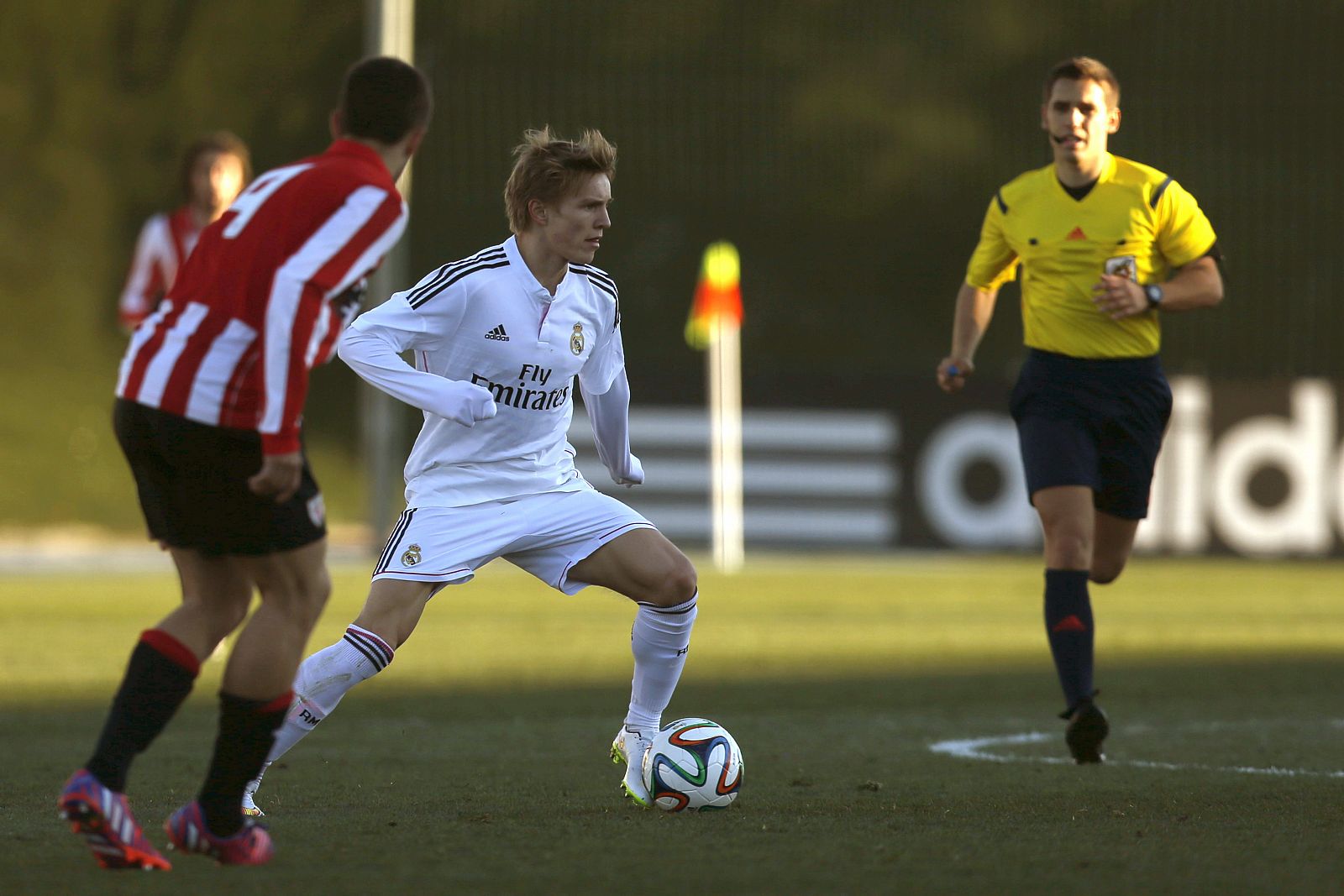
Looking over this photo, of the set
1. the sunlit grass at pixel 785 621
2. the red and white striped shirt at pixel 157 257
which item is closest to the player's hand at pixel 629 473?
the sunlit grass at pixel 785 621

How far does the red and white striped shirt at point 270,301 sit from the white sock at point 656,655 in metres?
1.66

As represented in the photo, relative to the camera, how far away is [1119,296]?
22.6 feet

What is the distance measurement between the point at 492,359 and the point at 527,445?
0.26 metres

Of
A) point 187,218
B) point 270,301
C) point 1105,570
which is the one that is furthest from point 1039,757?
point 187,218

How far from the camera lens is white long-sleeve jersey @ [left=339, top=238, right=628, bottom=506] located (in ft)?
18.6

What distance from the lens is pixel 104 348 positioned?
70.1 feet

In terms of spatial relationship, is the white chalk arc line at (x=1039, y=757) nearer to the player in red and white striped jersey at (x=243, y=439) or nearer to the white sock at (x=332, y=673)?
the white sock at (x=332, y=673)

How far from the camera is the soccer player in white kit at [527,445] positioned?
5.59 m

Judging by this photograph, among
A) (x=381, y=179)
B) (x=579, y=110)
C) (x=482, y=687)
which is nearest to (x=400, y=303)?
(x=381, y=179)

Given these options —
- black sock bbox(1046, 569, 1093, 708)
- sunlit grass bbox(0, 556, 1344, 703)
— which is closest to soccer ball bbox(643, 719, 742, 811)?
black sock bbox(1046, 569, 1093, 708)

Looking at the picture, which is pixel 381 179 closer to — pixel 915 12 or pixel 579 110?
pixel 579 110

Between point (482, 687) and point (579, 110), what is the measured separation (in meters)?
13.4

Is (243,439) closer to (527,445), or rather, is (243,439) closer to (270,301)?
(270,301)

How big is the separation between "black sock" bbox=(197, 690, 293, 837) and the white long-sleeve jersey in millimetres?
1273
